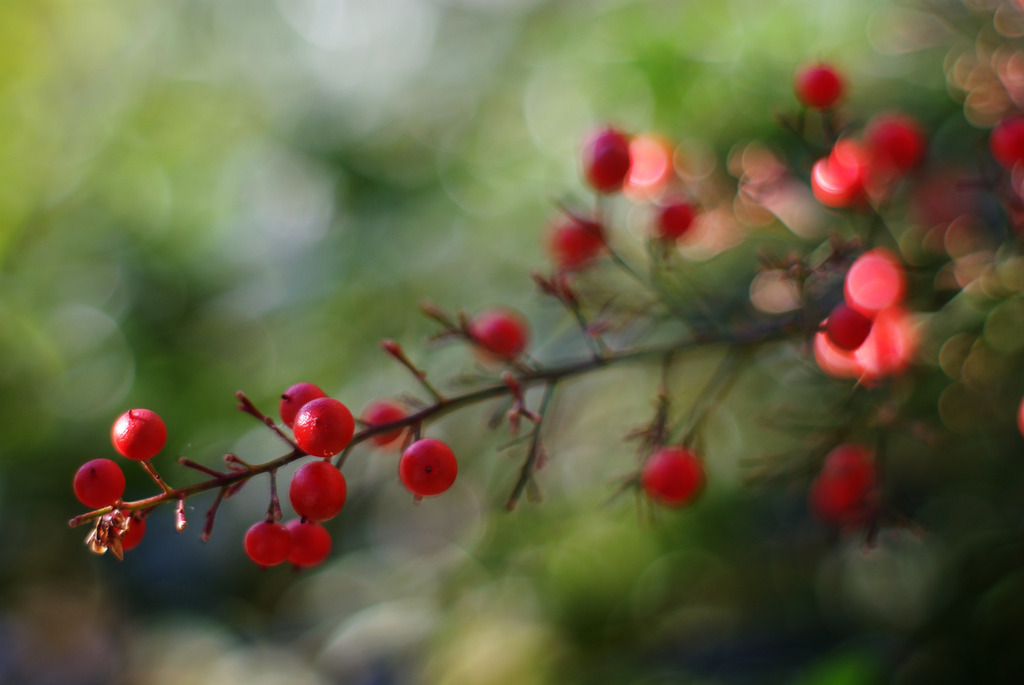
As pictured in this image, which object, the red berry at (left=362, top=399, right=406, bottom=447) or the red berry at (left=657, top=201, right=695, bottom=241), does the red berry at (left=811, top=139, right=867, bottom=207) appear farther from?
the red berry at (left=362, top=399, right=406, bottom=447)

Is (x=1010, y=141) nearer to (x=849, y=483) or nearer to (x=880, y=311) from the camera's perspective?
(x=880, y=311)

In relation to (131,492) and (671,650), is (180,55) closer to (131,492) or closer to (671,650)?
(131,492)

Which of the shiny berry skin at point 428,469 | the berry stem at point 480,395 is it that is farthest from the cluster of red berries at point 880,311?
the shiny berry skin at point 428,469

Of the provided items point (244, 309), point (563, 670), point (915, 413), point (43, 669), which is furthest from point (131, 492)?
point (915, 413)

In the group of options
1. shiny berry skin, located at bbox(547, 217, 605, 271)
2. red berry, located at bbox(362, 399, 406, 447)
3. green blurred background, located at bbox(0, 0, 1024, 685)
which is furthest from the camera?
green blurred background, located at bbox(0, 0, 1024, 685)

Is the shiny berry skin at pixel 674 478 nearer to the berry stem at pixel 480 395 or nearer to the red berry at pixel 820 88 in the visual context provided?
the berry stem at pixel 480 395

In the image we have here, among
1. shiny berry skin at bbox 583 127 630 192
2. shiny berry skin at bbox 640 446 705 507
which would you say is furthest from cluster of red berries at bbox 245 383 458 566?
shiny berry skin at bbox 583 127 630 192
